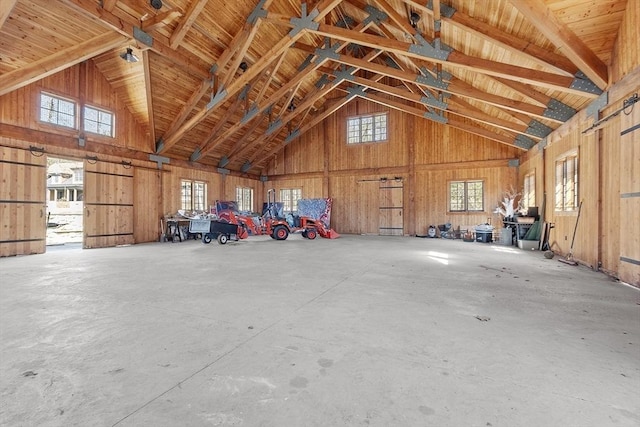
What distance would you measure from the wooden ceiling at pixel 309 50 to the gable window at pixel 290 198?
177 inches

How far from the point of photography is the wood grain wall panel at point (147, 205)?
9.48 metres

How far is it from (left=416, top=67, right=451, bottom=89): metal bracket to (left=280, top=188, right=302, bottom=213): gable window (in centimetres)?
804

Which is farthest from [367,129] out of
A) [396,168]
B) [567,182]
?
[567,182]

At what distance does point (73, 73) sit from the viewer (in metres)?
7.74

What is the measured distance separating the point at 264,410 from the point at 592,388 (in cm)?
183

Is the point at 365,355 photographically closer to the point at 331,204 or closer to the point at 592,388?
the point at 592,388

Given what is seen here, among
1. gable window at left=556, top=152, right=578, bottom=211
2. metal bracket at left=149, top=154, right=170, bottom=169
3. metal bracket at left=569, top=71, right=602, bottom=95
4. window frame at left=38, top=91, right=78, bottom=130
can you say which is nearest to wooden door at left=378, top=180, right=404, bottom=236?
gable window at left=556, top=152, right=578, bottom=211

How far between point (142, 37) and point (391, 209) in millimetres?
9900

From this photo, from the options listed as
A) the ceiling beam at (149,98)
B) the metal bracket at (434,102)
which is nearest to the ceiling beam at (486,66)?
the metal bracket at (434,102)

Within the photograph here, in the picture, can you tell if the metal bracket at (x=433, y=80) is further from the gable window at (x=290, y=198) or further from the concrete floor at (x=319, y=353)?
the gable window at (x=290, y=198)

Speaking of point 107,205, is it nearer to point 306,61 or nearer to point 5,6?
point 5,6

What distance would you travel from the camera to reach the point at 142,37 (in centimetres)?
629

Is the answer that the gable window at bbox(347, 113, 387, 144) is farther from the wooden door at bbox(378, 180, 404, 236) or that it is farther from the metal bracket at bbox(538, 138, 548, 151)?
the metal bracket at bbox(538, 138, 548, 151)

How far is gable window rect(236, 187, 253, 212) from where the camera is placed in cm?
1391
